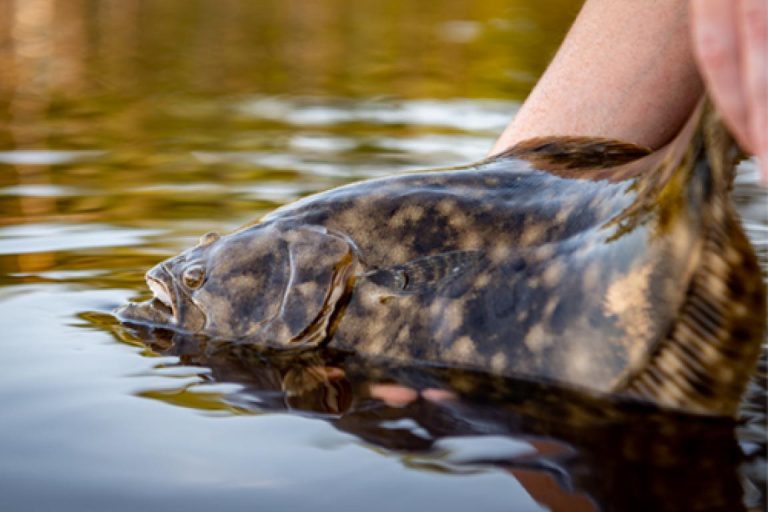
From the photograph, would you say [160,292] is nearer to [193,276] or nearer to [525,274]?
[193,276]

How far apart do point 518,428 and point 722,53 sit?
3.00 feet

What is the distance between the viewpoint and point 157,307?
11.3 feet

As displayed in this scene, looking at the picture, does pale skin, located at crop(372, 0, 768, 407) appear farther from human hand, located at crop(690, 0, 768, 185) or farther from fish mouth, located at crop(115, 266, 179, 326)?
human hand, located at crop(690, 0, 768, 185)

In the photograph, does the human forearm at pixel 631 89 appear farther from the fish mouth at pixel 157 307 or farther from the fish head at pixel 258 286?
the fish mouth at pixel 157 307

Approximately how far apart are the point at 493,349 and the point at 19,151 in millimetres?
4086

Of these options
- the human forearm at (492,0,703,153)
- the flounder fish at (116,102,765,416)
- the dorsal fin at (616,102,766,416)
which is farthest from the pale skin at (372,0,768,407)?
the dorsal fin at (616,102,766,416)

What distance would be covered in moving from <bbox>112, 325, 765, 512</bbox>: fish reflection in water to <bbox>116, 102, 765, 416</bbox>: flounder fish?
0.06 metres

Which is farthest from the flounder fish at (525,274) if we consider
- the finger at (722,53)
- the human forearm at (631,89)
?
the human forearm at (631,89)

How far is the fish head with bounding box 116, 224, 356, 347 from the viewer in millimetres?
3148

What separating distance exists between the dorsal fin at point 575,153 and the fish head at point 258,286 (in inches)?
22.4

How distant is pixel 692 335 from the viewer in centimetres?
254

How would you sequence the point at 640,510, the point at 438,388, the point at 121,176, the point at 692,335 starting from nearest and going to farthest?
the point at 640,510 → the point at 692,335 → the point at 438,388 → the point at 121,176

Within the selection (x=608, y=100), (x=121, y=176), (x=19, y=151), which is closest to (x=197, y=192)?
(x=121, y=176)

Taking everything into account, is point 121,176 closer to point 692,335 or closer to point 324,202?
point 324,202
